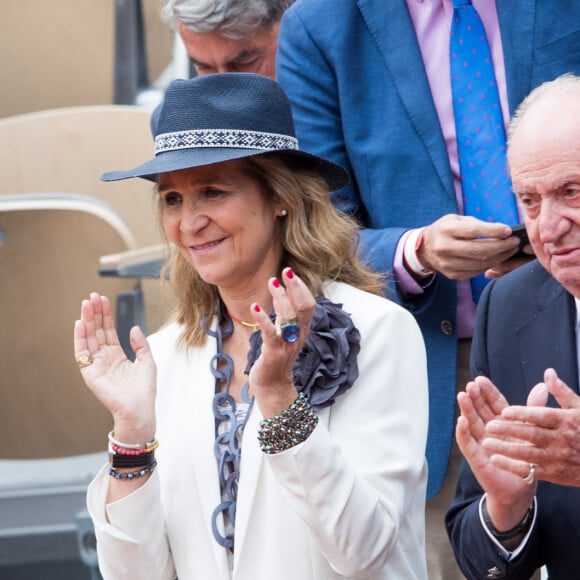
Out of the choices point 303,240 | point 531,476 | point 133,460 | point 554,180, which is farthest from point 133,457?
point 554,180

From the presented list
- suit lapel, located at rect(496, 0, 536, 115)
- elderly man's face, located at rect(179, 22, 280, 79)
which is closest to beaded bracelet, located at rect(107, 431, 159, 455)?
suit lapel, located at rect(496, 0, 536, 115)

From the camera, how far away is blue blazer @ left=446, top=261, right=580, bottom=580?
88.6 inches

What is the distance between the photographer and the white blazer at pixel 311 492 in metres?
2.19

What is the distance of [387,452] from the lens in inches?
90.8

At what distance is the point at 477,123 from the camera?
8.91 feet

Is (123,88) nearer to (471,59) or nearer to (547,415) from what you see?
(471,59)

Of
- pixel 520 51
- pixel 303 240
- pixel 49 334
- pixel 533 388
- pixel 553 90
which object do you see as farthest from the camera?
pixel 49 334

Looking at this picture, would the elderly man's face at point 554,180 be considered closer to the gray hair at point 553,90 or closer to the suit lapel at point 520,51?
the gray hair at point 553,90

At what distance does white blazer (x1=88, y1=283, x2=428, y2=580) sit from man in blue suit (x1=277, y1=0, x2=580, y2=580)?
11.5 inches

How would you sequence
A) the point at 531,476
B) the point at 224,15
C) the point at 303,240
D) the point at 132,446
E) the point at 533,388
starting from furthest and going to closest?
the point at 224,15 → the point at 303,240 → the point at 132,446 → the point at 533,388 → the point at 531,476

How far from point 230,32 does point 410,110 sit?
0.84 m

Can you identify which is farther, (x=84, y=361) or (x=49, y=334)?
(x=49, y=334)

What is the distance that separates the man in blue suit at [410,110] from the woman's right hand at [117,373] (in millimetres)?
607

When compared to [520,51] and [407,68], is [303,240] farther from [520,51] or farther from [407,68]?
[520,51]
